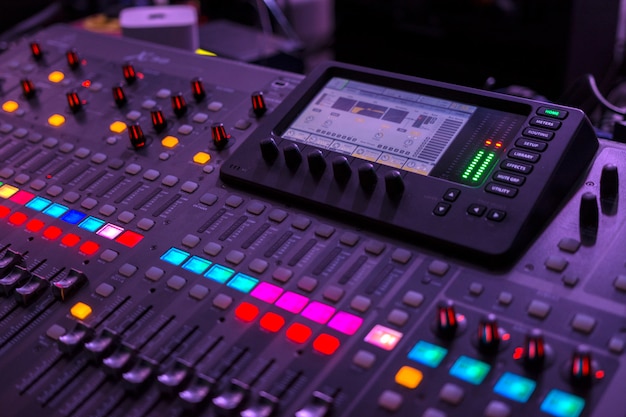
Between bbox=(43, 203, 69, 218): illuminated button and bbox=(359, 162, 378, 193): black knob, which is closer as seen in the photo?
bbox=(359, 162, 378, 193): black knob

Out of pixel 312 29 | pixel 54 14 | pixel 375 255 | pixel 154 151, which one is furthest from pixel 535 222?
pixel 312 29

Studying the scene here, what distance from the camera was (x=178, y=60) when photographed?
1543 millimetres

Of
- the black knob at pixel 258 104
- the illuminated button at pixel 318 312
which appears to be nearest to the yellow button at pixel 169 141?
the black knob at pixel 258 104

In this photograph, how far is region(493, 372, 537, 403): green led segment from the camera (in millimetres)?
832

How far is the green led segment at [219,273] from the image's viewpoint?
41.8 inches

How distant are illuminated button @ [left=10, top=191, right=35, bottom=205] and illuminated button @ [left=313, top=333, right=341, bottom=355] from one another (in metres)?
0.59

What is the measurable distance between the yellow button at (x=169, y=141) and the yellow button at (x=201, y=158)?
59 mm

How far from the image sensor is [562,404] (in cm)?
81

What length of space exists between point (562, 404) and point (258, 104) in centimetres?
72

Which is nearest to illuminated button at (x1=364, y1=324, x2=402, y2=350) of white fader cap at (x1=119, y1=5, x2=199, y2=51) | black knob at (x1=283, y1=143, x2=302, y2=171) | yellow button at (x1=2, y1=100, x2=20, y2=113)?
black knob at (x1=283, y1=143, x2=302, y2=171)

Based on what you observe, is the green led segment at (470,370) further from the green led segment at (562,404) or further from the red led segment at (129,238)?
the red led segment at (129,238)

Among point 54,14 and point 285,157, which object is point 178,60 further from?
point 54,14

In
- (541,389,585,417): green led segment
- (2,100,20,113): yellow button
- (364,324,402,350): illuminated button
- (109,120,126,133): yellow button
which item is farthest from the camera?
(2,100,20,113): yellow button

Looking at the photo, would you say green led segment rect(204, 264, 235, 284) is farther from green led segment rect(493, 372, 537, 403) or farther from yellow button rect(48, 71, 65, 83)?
yellow button rect(48, 71, 65, 83)
